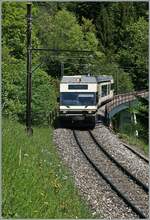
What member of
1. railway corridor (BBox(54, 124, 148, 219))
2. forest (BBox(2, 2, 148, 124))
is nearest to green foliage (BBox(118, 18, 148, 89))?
forest (BBox(2, 2, 148, 124))

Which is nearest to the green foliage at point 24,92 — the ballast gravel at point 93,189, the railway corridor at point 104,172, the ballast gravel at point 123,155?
the railway corridor at point 104,172

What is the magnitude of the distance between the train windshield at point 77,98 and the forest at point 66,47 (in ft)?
2.40

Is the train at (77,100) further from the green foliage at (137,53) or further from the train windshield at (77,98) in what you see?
the green foliage at (137,53)

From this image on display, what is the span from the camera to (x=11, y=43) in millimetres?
43406

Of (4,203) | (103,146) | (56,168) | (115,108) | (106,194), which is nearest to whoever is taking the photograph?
(4,203)

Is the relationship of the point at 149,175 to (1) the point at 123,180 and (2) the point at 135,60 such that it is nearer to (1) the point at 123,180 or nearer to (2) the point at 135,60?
(1) the point at 123,180

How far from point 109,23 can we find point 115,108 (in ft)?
143

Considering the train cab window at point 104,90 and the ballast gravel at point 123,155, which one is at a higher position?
the train cab window at point 104,90

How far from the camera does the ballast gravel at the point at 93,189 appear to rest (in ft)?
46.2

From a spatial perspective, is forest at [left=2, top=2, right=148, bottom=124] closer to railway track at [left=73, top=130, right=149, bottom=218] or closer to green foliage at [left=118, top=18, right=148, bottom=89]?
green foliage at [left=118, top=18, right=148, bottom=89]

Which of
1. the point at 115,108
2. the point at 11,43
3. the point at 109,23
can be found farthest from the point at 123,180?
the point at 109,23

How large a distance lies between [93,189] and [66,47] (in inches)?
1795

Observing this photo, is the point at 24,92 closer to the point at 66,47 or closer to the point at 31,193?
the point at 31,193

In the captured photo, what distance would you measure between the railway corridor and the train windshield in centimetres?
180
